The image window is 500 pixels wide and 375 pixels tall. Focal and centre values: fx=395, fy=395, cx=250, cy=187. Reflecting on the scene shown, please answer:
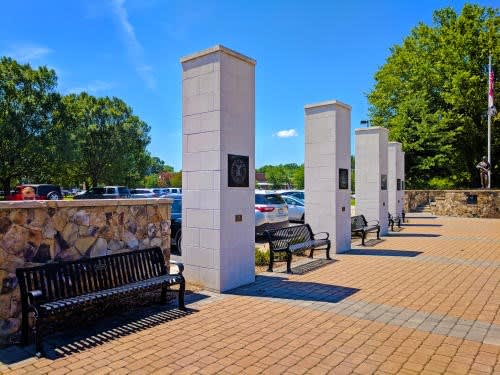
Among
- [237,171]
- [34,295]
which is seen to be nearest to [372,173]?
[237,171]

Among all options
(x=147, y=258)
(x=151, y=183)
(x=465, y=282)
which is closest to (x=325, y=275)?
(x=465, y=282)

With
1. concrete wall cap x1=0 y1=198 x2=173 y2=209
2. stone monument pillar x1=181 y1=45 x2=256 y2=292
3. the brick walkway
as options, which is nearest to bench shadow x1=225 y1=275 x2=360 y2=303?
the brick walkway

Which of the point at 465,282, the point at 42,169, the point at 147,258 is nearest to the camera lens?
the point at 147,258

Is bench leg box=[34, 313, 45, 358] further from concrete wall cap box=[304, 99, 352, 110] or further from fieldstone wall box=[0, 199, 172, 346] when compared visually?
concrete wall cap box=[304, 99, 352, 110]

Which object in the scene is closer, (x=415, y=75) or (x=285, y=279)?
(x=285, y=279)

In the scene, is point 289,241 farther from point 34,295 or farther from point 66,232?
point 34,295

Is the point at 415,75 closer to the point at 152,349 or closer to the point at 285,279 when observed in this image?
the point at 285,279

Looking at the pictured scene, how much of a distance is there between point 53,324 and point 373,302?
179 inches

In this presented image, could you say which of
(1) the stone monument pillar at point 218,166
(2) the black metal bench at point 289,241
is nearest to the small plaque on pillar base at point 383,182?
(2) the black metal bench at point 289,241

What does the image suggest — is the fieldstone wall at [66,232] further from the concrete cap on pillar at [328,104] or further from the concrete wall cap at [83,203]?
the concrete cap on pillar at [328,104]

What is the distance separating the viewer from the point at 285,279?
771cm

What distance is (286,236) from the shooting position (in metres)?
9.05

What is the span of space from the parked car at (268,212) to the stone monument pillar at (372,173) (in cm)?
331

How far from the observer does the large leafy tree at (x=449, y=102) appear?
29.9 metres
